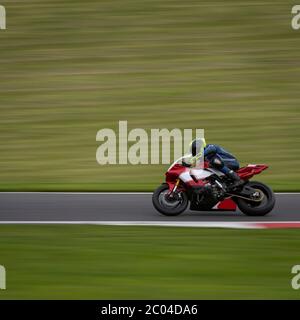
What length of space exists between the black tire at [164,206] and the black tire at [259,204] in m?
0.90

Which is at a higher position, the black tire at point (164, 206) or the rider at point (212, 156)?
the rider at point (212, 156)

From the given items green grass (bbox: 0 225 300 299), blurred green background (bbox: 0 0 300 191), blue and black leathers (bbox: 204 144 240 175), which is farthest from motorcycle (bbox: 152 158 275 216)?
blurred green background (bbox: 0 0 300 191)

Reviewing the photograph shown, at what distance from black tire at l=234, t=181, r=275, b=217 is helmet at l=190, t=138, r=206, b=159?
976 millimetres

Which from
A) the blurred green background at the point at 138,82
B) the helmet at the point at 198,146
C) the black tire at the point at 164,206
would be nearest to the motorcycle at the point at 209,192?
the black tire at the point at 164,206

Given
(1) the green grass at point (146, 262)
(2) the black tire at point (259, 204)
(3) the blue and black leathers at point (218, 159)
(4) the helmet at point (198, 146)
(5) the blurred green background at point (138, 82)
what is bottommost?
(1) the green grass at point (146, 262)

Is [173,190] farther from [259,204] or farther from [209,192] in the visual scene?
[259,204]

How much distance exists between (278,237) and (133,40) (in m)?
14.4

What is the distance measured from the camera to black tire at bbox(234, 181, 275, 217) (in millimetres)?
11875

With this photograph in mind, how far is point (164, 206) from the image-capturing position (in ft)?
39.6

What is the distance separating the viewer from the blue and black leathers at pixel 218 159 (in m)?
11.9

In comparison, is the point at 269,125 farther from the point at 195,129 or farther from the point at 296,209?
the point at 296,209

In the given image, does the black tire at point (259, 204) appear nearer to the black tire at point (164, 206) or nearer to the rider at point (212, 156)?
the rider at point (212, 156)

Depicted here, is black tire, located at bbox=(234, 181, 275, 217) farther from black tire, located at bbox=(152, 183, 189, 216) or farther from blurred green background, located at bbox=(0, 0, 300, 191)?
blurred green background, located at bbox=(0, 0, 300, 191)

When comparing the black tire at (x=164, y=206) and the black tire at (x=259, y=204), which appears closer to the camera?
the black tire at (x=259, y=204)
